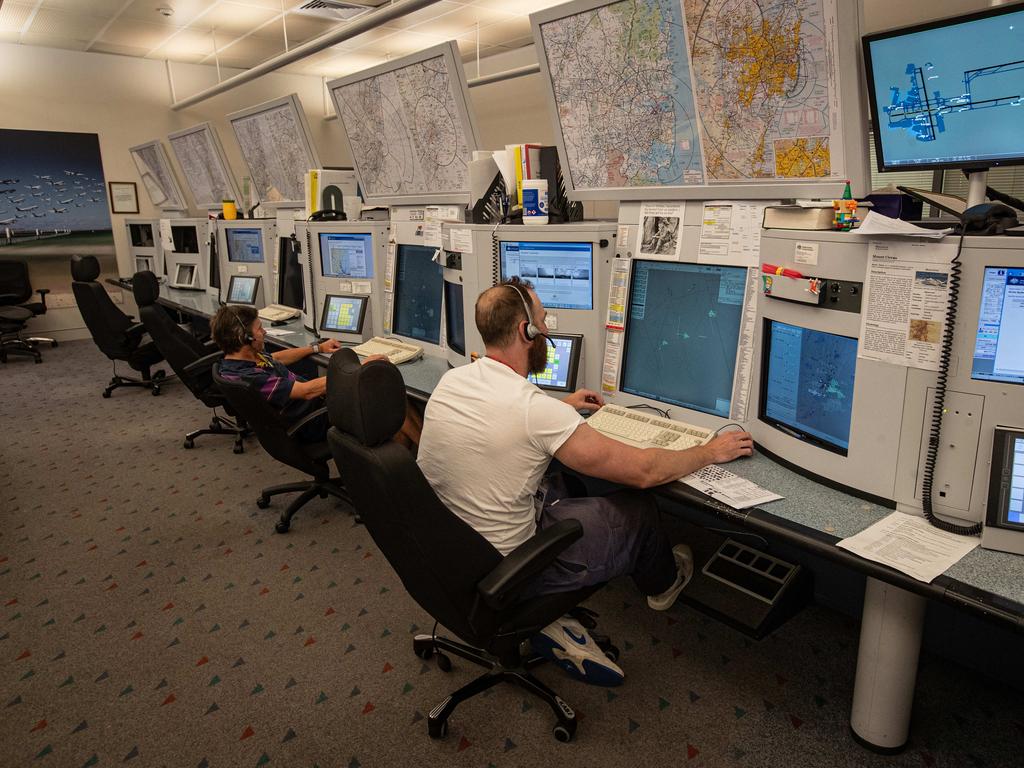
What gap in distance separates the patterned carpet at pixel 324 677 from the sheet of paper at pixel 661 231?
116 cm

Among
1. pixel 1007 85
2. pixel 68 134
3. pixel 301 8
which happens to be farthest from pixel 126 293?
pixel 1007 85

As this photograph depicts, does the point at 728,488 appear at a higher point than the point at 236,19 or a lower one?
lower

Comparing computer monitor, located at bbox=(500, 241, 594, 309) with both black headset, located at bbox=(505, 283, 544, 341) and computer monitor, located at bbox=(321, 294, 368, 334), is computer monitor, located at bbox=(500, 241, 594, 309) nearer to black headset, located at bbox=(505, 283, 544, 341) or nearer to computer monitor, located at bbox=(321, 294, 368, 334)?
black headset, located at bbox=(505, 283, 544, 341)

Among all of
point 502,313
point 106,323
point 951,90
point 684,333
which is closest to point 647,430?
point 684,333

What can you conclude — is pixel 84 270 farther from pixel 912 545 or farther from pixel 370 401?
pixel 912 545

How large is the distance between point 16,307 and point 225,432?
4.24 metres

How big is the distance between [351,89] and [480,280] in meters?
1.51

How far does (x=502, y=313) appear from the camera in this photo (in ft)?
5.40

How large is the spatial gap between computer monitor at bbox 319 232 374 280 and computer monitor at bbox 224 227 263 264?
135 centimetres

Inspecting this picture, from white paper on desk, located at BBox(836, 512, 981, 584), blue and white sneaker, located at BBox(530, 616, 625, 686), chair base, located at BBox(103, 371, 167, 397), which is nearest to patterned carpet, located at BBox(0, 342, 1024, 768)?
blue and white sneaker, located at BBox(530, 616, 625, 686)

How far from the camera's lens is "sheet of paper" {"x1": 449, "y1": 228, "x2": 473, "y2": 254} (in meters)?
2.44

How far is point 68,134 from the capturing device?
742cm

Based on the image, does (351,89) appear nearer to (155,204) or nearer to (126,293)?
(155,204)

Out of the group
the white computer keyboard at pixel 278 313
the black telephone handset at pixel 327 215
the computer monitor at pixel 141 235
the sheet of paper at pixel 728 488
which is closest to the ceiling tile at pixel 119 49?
the computer monitor at pixel 141 235
